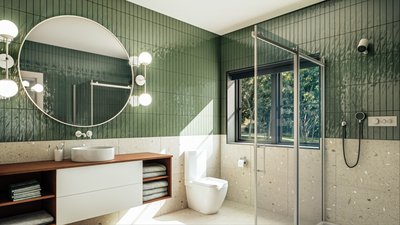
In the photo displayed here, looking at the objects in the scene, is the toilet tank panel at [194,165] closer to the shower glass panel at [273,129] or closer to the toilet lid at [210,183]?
the toilet lid at [210,183]

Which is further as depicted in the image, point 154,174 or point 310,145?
point 154,174

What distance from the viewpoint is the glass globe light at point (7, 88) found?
7.04 feet

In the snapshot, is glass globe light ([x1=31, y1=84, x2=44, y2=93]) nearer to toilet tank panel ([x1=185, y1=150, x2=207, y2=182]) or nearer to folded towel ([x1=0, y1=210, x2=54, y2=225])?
folded towel ([x1=0, y1=210, x2=54, y2=225])

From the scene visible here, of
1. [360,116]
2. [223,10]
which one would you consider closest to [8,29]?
[223,10]

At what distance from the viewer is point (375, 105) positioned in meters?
2.22

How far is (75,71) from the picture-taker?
8.74 ft

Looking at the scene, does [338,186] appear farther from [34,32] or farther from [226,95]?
[34,32]

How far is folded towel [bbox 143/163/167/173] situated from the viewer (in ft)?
9.29

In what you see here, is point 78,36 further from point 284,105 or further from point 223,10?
point 284,105

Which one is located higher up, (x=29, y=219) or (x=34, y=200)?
(x=34, y=200)

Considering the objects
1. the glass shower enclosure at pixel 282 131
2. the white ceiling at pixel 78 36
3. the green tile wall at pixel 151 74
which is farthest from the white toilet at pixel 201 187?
the white ceiling at pixel 78 36

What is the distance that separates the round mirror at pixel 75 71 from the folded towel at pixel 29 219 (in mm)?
825

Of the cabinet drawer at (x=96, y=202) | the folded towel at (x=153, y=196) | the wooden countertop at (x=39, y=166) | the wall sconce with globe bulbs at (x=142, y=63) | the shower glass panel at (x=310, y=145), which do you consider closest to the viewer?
the wooden countertop at (x=39, y=166)

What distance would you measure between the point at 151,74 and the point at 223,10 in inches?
45.6
